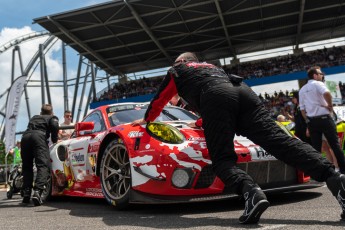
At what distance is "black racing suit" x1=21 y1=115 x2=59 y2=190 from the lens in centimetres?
570

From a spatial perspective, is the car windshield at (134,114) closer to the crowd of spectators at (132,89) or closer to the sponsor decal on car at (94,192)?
Answer: the sponsor decal on car at (94,192)

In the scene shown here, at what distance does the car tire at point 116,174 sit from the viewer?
4.05 metres

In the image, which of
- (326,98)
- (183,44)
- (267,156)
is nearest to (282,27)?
(183,44)

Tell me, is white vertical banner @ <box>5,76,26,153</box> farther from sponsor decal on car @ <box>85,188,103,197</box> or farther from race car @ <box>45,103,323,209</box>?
race car @ <box>45,103,323,209</box>

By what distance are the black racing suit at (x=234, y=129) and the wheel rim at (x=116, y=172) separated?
1.13 metres

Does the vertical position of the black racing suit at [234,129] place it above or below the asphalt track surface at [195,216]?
above

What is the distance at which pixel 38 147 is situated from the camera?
5777 millimetres

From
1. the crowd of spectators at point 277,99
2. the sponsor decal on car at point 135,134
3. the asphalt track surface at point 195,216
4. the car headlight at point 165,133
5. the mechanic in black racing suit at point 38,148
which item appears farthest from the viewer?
the crowd of spectators at point 277,99

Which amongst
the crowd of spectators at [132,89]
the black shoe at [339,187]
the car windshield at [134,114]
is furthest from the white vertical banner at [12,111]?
the crowd of spectators at [132,89]

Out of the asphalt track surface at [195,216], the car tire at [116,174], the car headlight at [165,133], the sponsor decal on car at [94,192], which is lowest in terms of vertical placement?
the asphalt track surface at [195,216]

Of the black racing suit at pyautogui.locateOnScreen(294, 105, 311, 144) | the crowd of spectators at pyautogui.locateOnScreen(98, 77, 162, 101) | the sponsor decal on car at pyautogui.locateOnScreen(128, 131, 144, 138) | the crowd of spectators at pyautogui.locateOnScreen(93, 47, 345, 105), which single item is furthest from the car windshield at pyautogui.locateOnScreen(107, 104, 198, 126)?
the crowd of spectators at pyautogui.locateOnScreen(98, 77, 162, 101)

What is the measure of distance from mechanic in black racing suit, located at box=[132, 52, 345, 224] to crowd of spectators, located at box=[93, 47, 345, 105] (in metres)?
27.3

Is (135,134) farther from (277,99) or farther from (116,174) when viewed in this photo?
(277,99)

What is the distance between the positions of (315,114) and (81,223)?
3.53 metres
